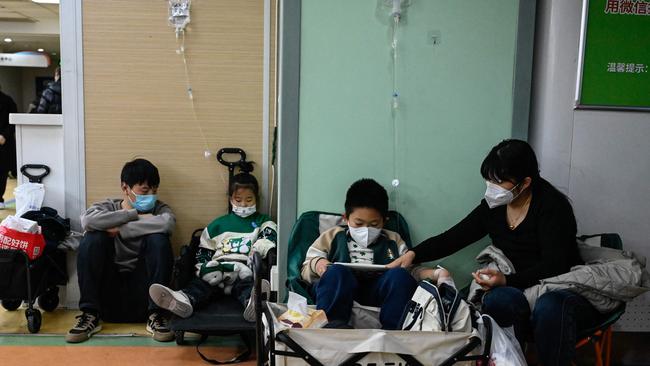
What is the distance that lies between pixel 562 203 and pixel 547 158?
449 mm

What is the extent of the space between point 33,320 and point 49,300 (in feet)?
1.19

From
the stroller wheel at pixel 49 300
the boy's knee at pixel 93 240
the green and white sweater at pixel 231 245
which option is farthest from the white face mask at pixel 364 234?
the stroller wheel at pixel 49 300

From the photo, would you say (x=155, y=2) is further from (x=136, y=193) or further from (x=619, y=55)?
(x=619, y=55)

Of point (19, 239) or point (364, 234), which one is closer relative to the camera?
point (364, 234)

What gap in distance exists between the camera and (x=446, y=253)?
101 inches

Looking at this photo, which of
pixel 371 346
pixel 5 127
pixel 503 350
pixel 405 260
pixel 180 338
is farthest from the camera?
pixel 5 127

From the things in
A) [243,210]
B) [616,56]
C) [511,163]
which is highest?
[616,56]

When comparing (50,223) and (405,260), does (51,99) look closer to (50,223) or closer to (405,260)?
(50,223)

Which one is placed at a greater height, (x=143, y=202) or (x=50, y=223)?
(x=143, y=202)

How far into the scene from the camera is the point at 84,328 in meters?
3.14

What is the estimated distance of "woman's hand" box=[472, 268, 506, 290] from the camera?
225 centimetres

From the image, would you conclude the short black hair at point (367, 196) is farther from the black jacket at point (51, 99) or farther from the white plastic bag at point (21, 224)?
the black jacket at point (51, 99)

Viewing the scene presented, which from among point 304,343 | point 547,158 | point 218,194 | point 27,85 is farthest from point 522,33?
point 27,85

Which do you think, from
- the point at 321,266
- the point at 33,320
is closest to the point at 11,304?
the point at 33,320
